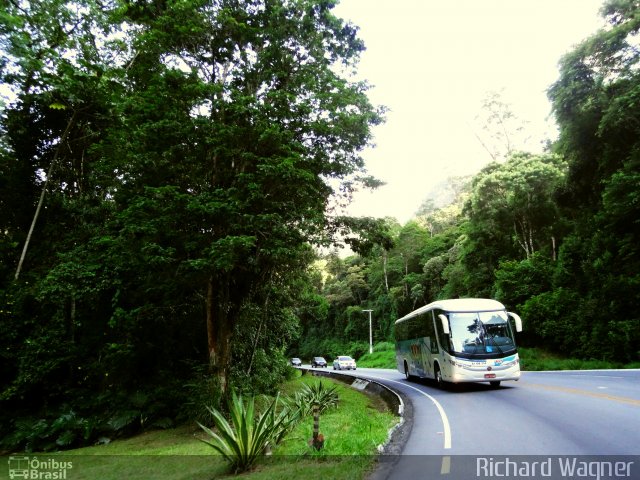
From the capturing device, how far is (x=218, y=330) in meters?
14.2

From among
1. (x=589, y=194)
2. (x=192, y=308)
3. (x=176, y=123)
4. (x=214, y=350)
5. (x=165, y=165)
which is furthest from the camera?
(x=589, y=194)

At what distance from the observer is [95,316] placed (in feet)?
51.3

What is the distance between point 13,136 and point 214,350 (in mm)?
11702

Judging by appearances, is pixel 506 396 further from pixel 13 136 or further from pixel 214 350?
pixel 13 136

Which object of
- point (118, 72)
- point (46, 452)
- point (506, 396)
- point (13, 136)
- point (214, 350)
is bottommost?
point (46, 452)

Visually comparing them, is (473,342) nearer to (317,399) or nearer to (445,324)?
(445,324)

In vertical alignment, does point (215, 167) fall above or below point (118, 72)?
below

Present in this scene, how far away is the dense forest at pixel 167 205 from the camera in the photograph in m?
12.2

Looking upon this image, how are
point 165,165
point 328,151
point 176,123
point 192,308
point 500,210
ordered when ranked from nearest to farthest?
point 176,123 → point 165,165 → point 328,151 → point 192,308 → point 500,210

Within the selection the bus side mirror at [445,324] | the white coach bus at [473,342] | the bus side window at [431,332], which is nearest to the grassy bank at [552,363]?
the white coach bus at [473,342]

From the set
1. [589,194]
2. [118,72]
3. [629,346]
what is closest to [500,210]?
[589,194]

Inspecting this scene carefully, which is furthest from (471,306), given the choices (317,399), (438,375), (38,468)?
(38,468)

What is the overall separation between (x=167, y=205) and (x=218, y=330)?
16.2ft

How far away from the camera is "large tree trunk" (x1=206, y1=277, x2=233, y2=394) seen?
532 inches
